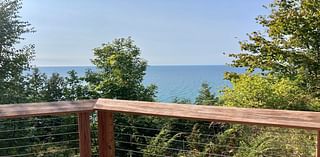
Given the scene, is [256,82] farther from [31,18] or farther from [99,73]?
[31,18]

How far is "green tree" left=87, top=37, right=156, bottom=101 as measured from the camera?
10.5 metres

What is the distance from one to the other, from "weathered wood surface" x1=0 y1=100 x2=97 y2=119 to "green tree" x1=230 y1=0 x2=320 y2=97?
643 cm

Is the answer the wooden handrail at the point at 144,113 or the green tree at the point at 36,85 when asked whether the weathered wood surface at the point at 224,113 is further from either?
Result: the green tree at the point at 36,85

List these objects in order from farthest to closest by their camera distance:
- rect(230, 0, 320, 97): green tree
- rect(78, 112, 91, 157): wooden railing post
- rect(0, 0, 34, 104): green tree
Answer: rect(0, 0, 34, 104): green tree
rect(230, 0, 320, 97): green tree
rect(78, 112, 91, 157): wooden railing post

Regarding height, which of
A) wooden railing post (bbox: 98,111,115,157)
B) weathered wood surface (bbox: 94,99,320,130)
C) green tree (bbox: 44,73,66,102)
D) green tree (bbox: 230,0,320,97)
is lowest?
wooden railing post (bbox: 98,111,115,157)

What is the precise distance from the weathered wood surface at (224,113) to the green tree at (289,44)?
20.4 feet

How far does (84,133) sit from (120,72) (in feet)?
27.8

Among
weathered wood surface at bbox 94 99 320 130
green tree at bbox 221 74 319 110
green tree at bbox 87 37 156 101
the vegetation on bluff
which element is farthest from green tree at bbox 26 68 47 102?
weathered wood surface at bbox 94 99 320 130

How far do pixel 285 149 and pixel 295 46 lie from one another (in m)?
5.00

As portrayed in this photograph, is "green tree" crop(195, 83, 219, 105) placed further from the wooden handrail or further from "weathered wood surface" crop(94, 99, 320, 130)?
"weathered wood surface" crop(94, 99, 320, 130)

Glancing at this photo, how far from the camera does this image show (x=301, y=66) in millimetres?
7992

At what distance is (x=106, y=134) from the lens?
2.39m

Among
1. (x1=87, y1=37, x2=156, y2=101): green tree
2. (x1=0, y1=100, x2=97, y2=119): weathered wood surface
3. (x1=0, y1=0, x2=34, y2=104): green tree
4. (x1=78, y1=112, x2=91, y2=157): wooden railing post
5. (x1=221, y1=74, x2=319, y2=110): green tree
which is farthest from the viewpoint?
(x1=87, y1=37, x2=156, y2=101): green tree

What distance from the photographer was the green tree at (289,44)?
299 inches
